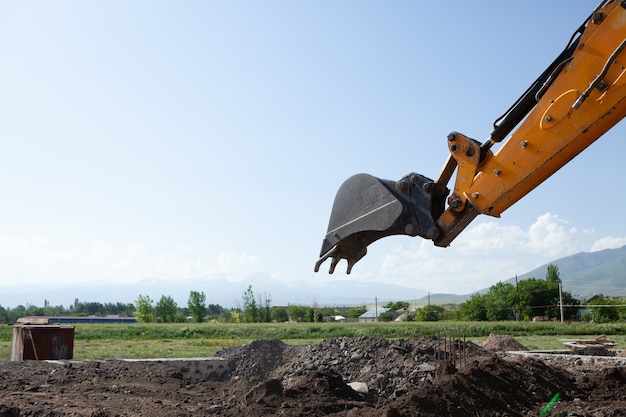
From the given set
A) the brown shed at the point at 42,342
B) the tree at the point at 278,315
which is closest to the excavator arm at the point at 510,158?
the brown shed at the point at 42,342

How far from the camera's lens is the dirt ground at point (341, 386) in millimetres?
7164

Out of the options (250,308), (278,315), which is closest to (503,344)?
(250,308)

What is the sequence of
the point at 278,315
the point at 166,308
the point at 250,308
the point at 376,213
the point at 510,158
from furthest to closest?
the point at 166,308 → the point at 278,315 → the point at 250,308 → the point at 376,213 → the point at 510,158

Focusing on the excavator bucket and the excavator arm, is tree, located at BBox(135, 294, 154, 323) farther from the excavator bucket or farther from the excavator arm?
the excavator arm

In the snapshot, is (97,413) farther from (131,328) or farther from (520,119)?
(131,328)

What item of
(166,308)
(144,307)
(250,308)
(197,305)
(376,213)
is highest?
(376,213)

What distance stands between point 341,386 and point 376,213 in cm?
322

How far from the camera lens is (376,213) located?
21.6ft

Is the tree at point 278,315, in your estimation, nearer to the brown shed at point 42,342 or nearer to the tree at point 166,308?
the tree at point 166,308

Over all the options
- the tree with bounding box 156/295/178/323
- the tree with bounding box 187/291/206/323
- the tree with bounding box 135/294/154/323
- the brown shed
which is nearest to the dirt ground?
the brown shed

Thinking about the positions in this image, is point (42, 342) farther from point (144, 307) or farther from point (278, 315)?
point (144, 307)

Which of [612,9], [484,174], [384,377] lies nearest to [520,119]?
[484,174]

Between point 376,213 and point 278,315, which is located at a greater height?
point 376,213

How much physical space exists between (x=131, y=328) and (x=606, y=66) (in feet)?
116
